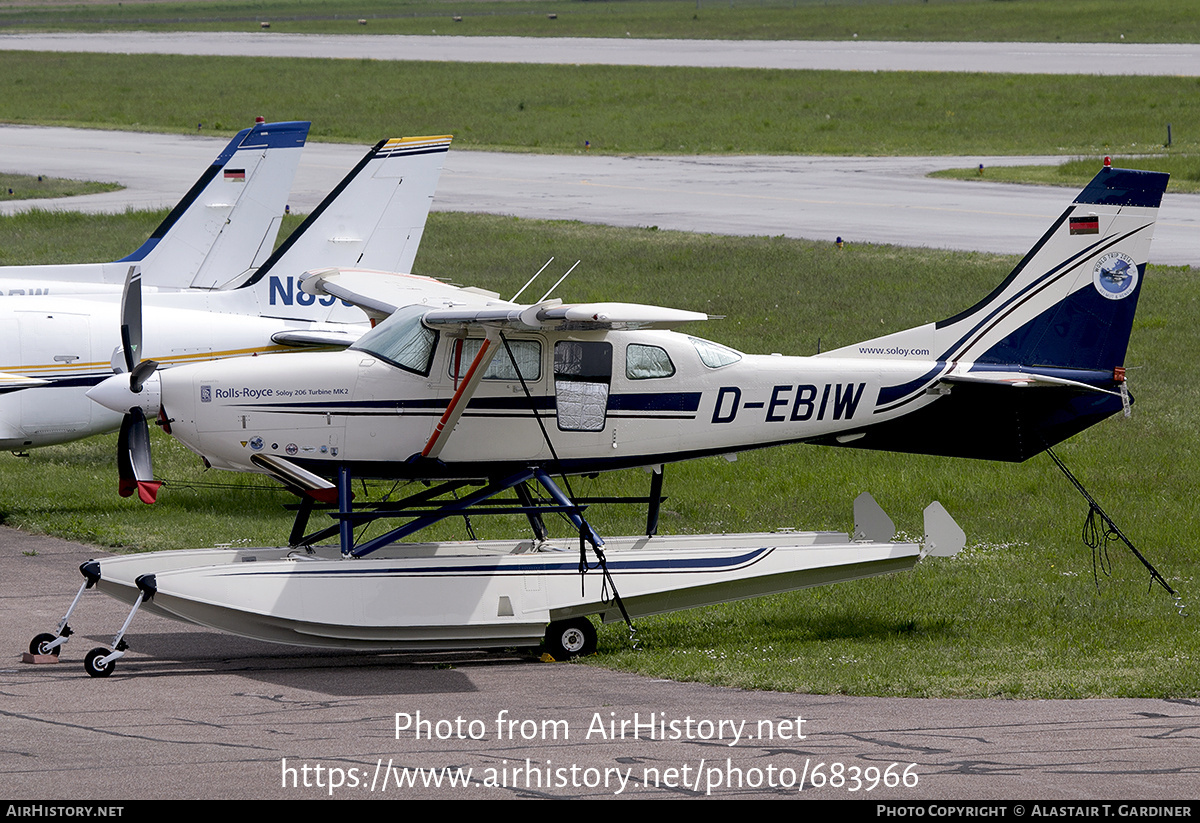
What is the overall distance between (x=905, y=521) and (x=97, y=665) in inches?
328

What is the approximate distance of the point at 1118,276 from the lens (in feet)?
40.3

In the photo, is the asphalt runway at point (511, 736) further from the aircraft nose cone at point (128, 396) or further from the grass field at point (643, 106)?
the grass field at point (643, 106)

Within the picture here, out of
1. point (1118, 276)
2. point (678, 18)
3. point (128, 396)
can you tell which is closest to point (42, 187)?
point (128, 396)

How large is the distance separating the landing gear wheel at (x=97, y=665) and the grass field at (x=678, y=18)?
239ft

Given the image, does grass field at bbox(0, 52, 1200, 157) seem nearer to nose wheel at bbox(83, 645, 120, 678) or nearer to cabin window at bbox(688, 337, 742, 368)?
cabin window at bbox(688, 337, 742, 368)

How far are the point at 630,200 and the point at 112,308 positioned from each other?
23111 mm

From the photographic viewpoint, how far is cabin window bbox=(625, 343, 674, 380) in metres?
11.7

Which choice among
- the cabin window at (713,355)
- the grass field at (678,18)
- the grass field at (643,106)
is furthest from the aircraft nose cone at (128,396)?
the grass field at (678,18)

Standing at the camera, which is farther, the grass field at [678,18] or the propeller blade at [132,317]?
the grass field at [678,18]

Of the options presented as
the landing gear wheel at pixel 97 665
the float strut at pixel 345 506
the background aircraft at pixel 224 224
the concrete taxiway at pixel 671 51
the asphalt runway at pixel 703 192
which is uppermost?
the concrete taxiway at pixel 671 51

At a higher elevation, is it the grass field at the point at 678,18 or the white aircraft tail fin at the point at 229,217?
the grass field at the point at 678,18

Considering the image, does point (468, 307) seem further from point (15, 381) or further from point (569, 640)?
point (15, 381)

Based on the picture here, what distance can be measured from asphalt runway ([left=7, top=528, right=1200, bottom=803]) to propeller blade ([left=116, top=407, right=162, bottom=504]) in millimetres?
1278

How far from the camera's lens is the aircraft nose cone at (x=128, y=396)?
36.4ft
